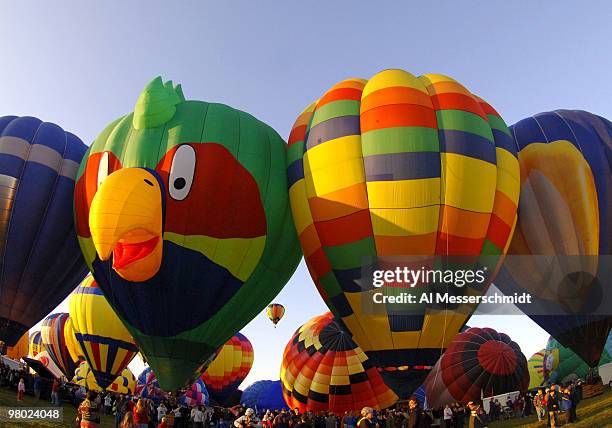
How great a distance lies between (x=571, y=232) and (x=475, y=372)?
5.94m

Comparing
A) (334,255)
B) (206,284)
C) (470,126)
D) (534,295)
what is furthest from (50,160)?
(534,295)

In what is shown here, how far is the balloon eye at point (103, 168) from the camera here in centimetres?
1281

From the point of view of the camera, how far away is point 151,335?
12.6 m

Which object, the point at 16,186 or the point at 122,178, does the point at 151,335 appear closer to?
the point at 122,178

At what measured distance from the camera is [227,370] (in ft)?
88.6

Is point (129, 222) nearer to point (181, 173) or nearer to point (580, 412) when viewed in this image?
point (181, 173)

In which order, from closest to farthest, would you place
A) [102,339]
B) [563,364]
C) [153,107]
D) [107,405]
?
[153,107] < [107,405] < [102,339] < [563,364]

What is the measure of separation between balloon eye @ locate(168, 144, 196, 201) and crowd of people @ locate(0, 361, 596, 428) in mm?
4274

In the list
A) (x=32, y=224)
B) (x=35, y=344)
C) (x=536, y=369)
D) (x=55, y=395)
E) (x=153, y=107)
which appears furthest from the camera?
(x=35, y=344)

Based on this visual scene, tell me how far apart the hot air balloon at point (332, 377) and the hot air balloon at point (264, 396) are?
12725 millimetres

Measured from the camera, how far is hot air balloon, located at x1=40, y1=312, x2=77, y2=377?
26.0 metres

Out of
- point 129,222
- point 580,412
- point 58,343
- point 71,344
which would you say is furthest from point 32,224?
point 580,412

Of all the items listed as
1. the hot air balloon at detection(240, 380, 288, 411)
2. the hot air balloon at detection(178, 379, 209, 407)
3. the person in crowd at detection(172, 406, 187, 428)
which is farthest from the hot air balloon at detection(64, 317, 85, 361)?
the person in crowd at detection(172, 406, 187, 428)

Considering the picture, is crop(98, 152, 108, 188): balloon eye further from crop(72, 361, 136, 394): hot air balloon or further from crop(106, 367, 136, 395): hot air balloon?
crop(106, 367, 136, 395): hot air balloon
